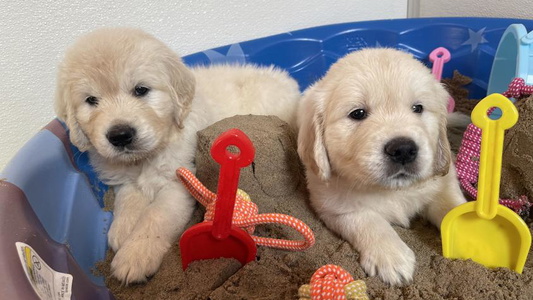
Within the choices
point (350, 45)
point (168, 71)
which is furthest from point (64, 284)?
point (350, 45)

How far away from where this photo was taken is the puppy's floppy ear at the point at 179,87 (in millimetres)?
2117

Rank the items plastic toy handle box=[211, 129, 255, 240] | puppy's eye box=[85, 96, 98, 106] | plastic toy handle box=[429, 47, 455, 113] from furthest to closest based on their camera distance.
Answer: plastic toy handle box=[429, 47, 455, 113], puppy's eye box=[85, 96, 98, 106], plastic toy handle box=[211, 129, 255, 240]

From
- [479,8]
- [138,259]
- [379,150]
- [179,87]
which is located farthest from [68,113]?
[479,8]

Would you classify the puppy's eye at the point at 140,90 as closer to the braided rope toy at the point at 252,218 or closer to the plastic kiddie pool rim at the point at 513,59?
the braided rope toy at the point at 252,218

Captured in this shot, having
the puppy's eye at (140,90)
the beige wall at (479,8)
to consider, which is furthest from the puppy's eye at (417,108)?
the beige wall at (479,8)

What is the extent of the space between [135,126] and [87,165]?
0.62 metres

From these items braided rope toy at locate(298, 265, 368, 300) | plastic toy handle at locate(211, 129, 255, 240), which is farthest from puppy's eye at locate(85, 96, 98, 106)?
braided rope toy at locate(298, 265, 368, 300)

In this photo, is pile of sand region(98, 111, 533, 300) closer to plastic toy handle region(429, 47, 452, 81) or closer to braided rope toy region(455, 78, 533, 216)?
Result: braided rope toy region(455, 78, 533, 216)

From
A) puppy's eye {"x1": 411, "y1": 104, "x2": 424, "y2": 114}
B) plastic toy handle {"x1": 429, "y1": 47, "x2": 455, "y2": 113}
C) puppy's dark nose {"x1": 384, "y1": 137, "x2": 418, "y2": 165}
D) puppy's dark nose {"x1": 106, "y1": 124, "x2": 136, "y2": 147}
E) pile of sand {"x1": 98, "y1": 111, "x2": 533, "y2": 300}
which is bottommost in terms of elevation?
pile of sand {"x1": 98, "y1": 111, "x2": 533, "y2": 300}

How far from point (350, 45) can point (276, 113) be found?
1145 millimetres

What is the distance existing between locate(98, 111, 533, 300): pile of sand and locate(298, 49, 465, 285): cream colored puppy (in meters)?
0.08

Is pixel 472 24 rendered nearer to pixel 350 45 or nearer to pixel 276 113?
pixel 350 45

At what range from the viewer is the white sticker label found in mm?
1295

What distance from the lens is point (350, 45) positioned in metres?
3.43
